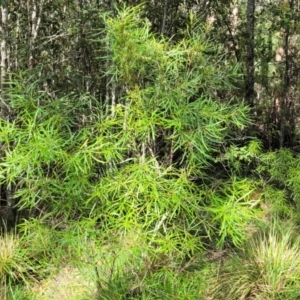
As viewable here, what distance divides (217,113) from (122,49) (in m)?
0.60

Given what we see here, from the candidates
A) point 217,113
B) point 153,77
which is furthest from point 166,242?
point 153,77

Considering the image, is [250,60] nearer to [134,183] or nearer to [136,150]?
[136,150]

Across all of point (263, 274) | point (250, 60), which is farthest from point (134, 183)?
point (250, 60)

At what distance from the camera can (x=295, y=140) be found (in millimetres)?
5258

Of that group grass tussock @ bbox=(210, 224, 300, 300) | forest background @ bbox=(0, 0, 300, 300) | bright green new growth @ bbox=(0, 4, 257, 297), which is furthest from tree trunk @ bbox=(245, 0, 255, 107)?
bright green new growth @ bbox=(0, 4, 257, 297)

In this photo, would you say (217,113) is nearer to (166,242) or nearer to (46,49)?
(166,242)

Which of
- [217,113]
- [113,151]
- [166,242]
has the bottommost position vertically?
[166,242]

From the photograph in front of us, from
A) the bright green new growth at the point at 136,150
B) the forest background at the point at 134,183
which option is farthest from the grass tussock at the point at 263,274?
the bright green new growth at the point at 136,150

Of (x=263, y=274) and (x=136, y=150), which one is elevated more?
(x=136, y=150)

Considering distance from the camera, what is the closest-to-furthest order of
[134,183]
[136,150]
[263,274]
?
[134,183] → [136,150] → [263,274]

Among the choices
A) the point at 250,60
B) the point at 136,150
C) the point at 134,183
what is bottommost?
the point at 134,183

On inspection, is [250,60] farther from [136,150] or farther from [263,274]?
[136,150]

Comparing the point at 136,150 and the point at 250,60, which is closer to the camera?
the point at 136,150

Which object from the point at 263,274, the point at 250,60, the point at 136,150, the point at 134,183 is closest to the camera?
the point at 134,183
